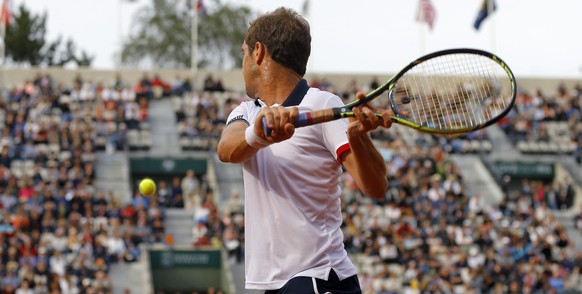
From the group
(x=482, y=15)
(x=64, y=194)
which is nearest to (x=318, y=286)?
(x=64, y=194)

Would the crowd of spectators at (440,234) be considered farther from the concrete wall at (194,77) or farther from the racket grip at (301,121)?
the racket grip at (301,121)

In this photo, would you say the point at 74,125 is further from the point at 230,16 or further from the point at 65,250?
the point at 230,16

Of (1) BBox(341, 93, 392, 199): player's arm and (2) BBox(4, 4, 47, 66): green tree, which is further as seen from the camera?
(2) BBox(4, 4, 47, 66): green tree

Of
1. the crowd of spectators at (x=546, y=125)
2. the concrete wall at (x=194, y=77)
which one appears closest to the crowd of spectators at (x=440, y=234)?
the crowd of spectators at (x=546, y=125)

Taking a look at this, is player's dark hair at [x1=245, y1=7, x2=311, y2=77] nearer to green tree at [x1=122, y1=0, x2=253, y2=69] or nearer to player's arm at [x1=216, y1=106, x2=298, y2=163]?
player's arm at [x1=216, y1=106, x2=298, y2=163]

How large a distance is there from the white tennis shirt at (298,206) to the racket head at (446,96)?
0.35 metres

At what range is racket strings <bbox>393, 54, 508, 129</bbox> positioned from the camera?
527cm

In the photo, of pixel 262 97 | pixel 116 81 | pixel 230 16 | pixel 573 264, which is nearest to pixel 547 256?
pixel 573 264

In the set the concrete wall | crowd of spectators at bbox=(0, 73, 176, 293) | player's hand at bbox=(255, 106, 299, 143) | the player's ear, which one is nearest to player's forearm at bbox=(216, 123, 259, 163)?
player's hand at bbox=(255, 106, 299, 143)

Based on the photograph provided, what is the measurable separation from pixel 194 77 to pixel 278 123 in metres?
34.3

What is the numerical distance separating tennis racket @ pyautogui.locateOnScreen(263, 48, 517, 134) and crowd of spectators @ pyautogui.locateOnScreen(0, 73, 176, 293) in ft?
59.5

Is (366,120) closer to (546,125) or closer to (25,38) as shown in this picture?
(546,125)

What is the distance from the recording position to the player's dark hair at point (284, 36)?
5.38 meters

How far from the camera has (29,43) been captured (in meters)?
61.8
